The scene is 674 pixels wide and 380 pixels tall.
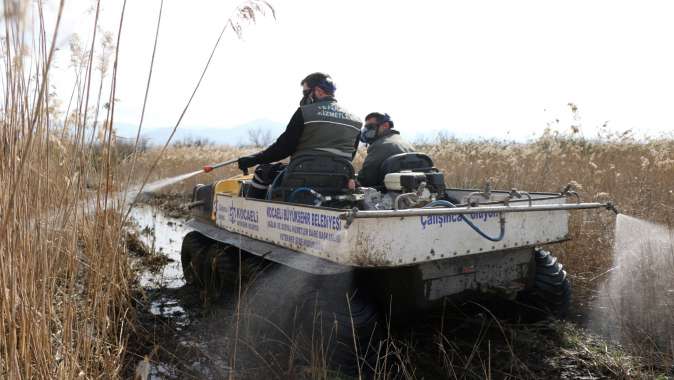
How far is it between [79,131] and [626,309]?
3956 millimetres

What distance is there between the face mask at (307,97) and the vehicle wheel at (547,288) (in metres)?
2.09

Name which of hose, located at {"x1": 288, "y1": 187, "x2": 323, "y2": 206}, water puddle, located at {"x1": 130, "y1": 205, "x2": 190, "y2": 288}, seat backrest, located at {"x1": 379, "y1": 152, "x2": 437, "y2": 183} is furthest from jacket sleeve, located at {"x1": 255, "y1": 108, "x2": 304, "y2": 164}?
water puddle, located at {"x1": 130, "y1": 205, "x2": 190, "y2": 288}

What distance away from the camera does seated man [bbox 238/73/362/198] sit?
4.07m

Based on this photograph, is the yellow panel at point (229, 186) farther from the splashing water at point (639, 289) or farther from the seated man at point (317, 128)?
the splashing water at point (639, 289)

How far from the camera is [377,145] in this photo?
511 cm

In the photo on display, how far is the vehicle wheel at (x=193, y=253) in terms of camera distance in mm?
4854

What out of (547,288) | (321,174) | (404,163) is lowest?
(547,288)

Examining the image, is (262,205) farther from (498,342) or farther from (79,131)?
(498,342)

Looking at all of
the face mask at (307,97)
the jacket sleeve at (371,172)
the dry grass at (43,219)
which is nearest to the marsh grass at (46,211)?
the dry grass at (43,219)

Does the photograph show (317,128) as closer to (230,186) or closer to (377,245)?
(230,186)

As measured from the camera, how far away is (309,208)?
3.11 meters

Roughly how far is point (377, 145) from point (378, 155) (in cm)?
11

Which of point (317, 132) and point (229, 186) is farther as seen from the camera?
point (229, 186)

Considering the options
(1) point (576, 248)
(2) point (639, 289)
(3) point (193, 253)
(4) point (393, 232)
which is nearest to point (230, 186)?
(3) point (193, 253)
